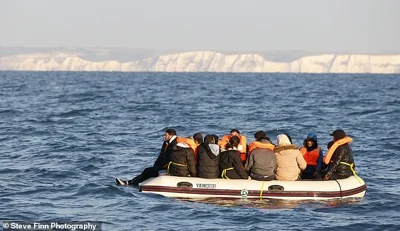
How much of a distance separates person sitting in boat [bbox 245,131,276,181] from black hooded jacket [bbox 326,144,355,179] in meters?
1.42

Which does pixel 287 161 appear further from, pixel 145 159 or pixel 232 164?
pixel 145 159

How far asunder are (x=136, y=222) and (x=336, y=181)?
5264 mm

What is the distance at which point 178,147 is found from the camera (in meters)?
19.7

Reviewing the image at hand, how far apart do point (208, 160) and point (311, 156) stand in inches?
106

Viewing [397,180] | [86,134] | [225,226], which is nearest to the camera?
[225,226]

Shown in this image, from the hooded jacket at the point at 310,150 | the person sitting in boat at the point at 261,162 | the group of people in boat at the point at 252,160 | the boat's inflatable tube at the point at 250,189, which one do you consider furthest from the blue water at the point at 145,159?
the hooded jacket at the point at 310,150

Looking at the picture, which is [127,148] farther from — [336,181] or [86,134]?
[336,181]

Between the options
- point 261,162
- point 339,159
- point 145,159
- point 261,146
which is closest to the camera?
point 261,162

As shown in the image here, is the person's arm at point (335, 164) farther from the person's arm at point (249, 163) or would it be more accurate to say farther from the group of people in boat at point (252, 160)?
the person's arm at point (249, 163)

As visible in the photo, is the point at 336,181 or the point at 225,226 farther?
the point at 336,181

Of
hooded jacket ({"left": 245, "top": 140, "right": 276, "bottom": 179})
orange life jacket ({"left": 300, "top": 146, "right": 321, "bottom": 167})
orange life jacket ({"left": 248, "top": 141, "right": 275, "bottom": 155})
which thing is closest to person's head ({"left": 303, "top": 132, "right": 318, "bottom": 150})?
orange life jacket ({"left": 300, "top": 146, "right": 321, "bottom": 167})

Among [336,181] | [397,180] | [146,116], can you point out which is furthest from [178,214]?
[146,116]

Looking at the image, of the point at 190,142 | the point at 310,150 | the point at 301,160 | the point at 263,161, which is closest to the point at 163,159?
the point at 190,142

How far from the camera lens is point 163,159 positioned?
67.9ft
